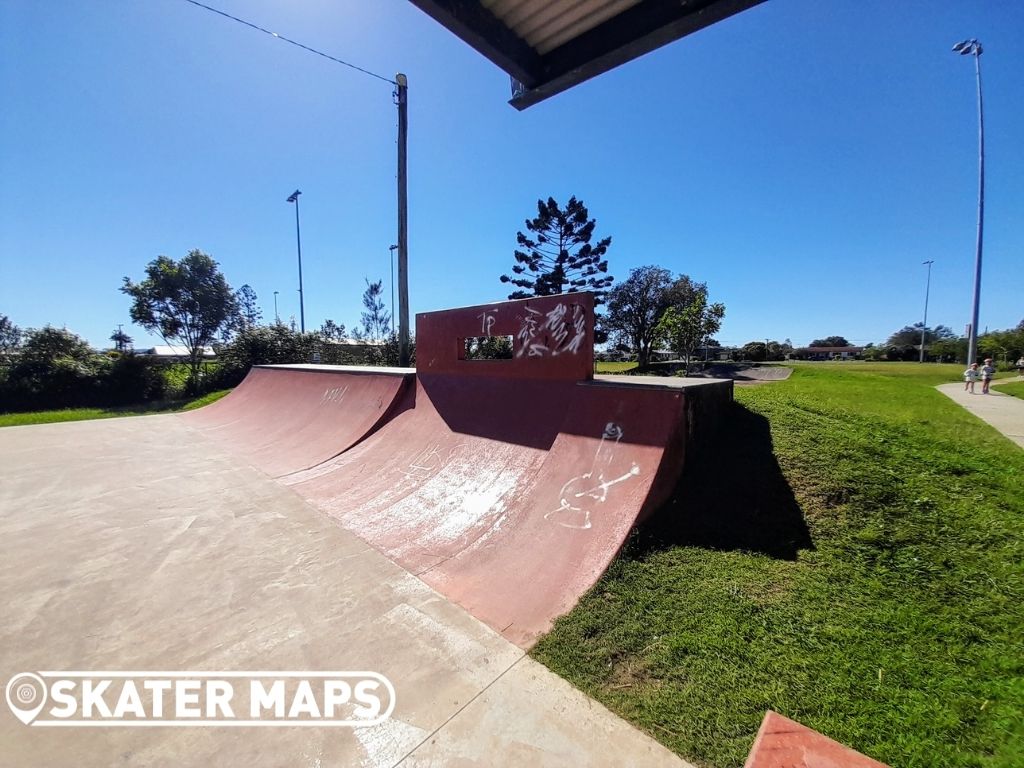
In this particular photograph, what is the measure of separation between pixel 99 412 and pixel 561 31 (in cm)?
2053

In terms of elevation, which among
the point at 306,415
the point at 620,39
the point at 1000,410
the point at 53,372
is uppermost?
the point at 620,39

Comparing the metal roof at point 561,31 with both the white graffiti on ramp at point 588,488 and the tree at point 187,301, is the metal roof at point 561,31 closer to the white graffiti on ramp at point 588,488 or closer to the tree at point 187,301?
the white graffiti on ramp at point 588,488

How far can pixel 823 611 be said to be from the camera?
232 cm

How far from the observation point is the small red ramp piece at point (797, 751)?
155cm

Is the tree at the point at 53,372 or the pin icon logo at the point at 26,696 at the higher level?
the tree at the point at 53,372

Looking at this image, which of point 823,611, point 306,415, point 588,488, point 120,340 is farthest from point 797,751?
point 120,340

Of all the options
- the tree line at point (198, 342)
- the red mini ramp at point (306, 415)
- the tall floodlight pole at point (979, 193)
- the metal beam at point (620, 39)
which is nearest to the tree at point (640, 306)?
the tree line at point (198, 342)

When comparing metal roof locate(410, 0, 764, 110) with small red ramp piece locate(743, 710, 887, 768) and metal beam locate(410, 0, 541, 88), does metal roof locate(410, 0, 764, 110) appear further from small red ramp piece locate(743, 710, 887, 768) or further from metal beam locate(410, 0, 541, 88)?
small red ramp piece locate(743, 710, 887, 768)

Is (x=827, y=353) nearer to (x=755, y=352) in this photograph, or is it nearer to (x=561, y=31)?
(x=755, y=352)

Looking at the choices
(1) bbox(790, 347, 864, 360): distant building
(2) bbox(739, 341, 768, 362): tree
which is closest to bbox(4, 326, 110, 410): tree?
(2) bbox(739, 341, 768, 362): tree

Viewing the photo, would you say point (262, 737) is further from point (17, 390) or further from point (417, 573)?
point (17, 390)

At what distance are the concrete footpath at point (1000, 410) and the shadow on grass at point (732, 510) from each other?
532cm

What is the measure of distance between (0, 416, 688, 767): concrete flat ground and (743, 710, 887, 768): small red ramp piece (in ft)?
1.20

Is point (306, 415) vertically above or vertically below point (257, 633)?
above
